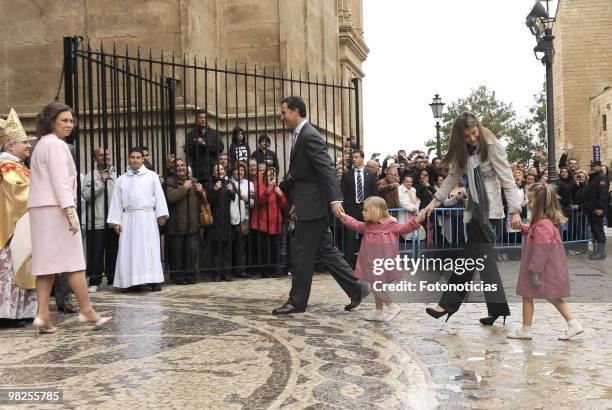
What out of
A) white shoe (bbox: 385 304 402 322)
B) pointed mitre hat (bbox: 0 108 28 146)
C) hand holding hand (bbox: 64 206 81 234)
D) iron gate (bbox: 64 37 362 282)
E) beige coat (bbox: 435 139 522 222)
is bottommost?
white shoe (bbox: 385 304 402 322)

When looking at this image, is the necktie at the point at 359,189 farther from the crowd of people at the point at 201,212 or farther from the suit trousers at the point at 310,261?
the suit trousers at the point at 310,261

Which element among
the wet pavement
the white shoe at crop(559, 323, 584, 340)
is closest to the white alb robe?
the wet pavement

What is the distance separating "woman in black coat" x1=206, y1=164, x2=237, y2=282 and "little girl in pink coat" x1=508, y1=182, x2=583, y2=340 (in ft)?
18.3

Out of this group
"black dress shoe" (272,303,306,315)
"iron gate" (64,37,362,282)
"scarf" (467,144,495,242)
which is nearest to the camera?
"scarf" (467,144,495,242)

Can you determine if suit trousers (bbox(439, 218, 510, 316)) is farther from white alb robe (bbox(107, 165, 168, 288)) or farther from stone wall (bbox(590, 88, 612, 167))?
stone wall (bbox(590, 88, 612, 167))

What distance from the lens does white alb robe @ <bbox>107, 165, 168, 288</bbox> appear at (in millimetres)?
10195

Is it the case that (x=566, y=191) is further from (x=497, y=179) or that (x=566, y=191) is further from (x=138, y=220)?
(x=497, y=179)

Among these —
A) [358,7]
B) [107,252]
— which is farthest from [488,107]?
[107,252]

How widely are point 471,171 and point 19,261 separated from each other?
4.01 m

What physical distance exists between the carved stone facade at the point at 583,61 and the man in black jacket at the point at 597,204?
46.6m

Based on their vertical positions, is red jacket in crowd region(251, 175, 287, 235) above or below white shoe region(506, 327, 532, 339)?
above

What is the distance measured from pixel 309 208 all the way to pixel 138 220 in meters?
3.29

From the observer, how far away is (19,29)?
1515cm

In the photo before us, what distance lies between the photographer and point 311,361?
552 cm
